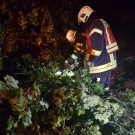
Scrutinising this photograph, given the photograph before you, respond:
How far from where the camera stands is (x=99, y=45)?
3.78 m

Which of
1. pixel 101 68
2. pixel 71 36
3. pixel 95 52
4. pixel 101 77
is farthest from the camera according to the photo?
pixel 71 36

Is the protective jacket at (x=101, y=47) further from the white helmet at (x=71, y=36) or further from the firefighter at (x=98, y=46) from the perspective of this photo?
the white helmet at (x=71, y=36)

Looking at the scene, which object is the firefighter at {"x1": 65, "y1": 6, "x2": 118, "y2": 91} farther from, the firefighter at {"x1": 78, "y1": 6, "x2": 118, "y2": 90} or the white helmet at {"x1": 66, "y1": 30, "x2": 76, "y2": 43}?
the white helmet at {"x1": 66, "y1": 30, "x2": 76, "y2": 43}

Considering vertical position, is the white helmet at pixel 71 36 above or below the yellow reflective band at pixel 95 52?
above

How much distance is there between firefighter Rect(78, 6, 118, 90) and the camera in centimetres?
382

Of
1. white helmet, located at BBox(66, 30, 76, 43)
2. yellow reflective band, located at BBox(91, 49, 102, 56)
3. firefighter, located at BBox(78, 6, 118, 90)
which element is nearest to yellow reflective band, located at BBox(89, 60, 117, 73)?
firefighter, located at BBox(78, 6, 118, 90)

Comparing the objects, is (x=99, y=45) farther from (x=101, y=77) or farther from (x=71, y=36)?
(x=71, y=36)

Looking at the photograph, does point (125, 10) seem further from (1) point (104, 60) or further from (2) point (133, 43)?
(1) point (104, 60)

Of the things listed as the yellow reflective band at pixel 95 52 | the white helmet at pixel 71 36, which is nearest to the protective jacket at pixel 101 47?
the yellow reflective band at pixel 95 52

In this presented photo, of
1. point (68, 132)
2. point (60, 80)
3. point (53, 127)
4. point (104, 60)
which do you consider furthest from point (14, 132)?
point (104, 60)

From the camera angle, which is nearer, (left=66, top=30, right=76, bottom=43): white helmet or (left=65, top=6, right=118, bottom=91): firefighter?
(left=65, top=6, right=118, bottom=91): firefighter

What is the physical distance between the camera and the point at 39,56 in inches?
165

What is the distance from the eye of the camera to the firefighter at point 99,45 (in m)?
3.82

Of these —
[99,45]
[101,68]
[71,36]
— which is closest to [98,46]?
[99,45]
